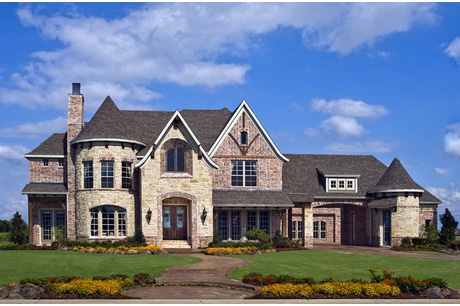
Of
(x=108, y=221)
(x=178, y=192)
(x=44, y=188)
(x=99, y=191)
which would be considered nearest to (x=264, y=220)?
(x=178, y=192)

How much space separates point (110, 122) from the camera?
39.5 metres

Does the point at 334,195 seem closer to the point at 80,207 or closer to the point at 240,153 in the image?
the point at 240,153

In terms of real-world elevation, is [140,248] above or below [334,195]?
below

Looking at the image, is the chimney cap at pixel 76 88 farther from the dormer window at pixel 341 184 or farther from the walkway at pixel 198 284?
the dormer window at pixel 341 184

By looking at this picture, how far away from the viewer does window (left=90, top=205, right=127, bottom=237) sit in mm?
38281

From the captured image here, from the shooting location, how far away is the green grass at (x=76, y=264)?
78.9 ft

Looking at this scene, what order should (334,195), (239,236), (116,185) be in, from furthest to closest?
(334,195) → (239,236) → (116,185)

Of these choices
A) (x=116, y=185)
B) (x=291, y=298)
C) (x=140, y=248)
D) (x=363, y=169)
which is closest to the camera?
(x=291, y=298)

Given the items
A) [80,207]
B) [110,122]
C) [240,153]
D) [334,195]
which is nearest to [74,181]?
[80,207]

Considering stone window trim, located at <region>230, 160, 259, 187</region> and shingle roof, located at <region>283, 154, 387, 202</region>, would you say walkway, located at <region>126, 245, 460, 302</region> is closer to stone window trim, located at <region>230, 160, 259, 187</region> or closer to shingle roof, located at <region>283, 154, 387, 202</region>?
stone window trim, located at <region>230, 160, 259, 187</region>

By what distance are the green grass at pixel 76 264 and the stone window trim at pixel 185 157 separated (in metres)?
7.02

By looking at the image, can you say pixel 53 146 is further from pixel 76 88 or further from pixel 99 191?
pixel 99 191

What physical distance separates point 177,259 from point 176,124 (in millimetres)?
11194

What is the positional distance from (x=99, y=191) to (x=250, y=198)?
426 inches
